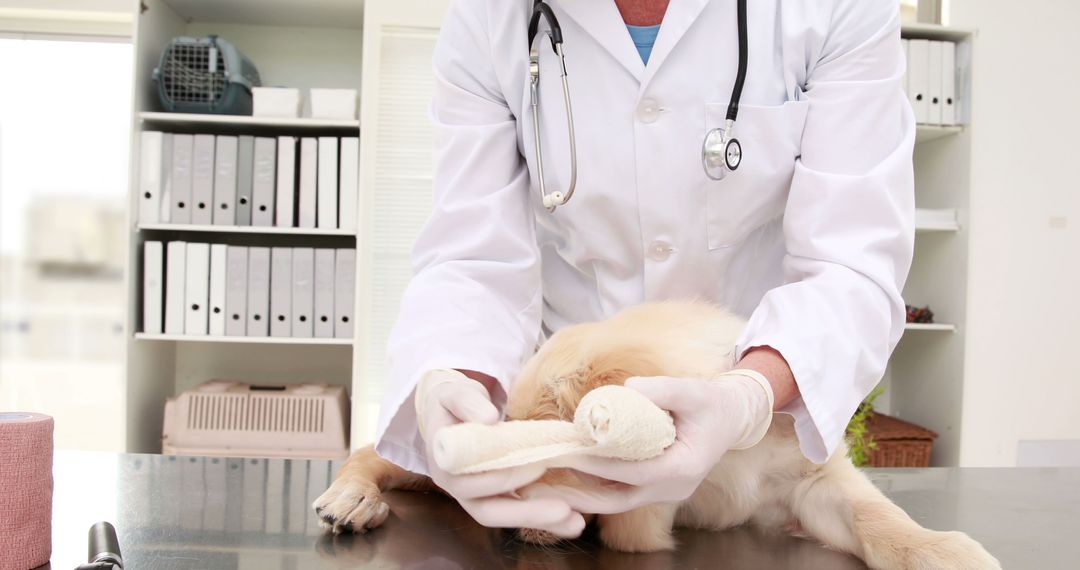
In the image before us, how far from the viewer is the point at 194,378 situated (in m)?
3.33

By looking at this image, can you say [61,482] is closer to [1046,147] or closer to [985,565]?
[985,565]

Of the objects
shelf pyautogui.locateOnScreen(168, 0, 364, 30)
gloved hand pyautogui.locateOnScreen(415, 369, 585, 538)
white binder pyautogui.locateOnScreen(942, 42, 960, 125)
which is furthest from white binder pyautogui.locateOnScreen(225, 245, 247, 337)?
white binder pyautogui.locateOnScreen(942, 42, 960, 125)

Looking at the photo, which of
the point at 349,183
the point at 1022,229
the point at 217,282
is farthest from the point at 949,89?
the point at 217,282

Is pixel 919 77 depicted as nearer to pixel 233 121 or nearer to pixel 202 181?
pixel 233 121

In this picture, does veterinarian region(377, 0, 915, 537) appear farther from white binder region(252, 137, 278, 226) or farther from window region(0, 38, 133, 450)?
window region(0, 38, 133, 450)

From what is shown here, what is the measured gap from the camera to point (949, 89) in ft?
9.61

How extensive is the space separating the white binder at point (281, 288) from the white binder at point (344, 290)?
17 centimetres

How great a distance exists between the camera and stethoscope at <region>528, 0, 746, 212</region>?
0.98m

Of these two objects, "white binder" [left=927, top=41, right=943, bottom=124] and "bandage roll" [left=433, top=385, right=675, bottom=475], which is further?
"white binder" [left=927, top=41, right=943, bottom=124]

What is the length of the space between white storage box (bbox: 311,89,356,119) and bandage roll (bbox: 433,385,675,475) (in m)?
2.53

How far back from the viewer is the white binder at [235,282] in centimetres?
293

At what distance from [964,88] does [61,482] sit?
307 centimetres

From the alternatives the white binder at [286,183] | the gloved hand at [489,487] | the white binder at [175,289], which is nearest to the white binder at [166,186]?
the white binder at [175,289]

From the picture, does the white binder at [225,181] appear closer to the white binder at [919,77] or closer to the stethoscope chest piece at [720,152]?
the stethoscope chest piece at [720,152]
